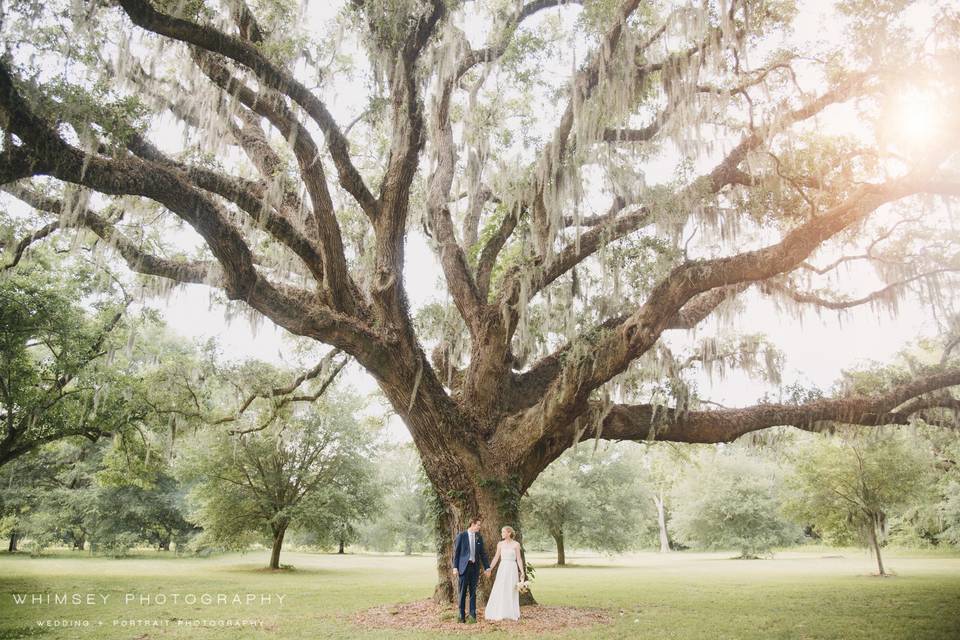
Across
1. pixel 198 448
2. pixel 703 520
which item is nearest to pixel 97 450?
pixel 198 448

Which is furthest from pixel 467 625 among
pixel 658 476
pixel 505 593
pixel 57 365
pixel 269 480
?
pixel 658 476

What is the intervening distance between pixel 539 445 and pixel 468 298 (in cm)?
262

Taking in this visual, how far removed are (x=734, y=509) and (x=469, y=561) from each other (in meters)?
25.0

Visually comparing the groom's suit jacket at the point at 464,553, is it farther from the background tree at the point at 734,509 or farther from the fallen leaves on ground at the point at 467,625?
the background tree at the point at 734,509

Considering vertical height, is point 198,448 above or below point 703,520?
above

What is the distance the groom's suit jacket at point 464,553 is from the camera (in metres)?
7.48

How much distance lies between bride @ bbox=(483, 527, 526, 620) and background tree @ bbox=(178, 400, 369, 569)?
40.7 ft

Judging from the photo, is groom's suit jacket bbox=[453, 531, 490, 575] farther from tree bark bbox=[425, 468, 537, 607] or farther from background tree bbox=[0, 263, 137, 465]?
background tree bbox=[0, 263, 137, 465]

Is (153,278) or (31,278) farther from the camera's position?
(31,278)

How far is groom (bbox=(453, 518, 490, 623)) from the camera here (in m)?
7.38

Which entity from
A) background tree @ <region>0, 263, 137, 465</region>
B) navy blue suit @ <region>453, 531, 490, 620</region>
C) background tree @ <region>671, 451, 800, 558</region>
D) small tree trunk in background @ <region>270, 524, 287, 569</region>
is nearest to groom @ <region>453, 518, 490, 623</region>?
navy blue suit @ <region>453, 531, 490, 620</region>

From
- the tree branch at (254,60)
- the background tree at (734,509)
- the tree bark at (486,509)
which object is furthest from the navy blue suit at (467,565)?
the background tree at (734,509)

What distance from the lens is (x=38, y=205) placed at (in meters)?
7.71

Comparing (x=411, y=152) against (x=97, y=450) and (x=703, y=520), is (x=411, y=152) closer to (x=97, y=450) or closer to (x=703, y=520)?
(x=97, y=450)
